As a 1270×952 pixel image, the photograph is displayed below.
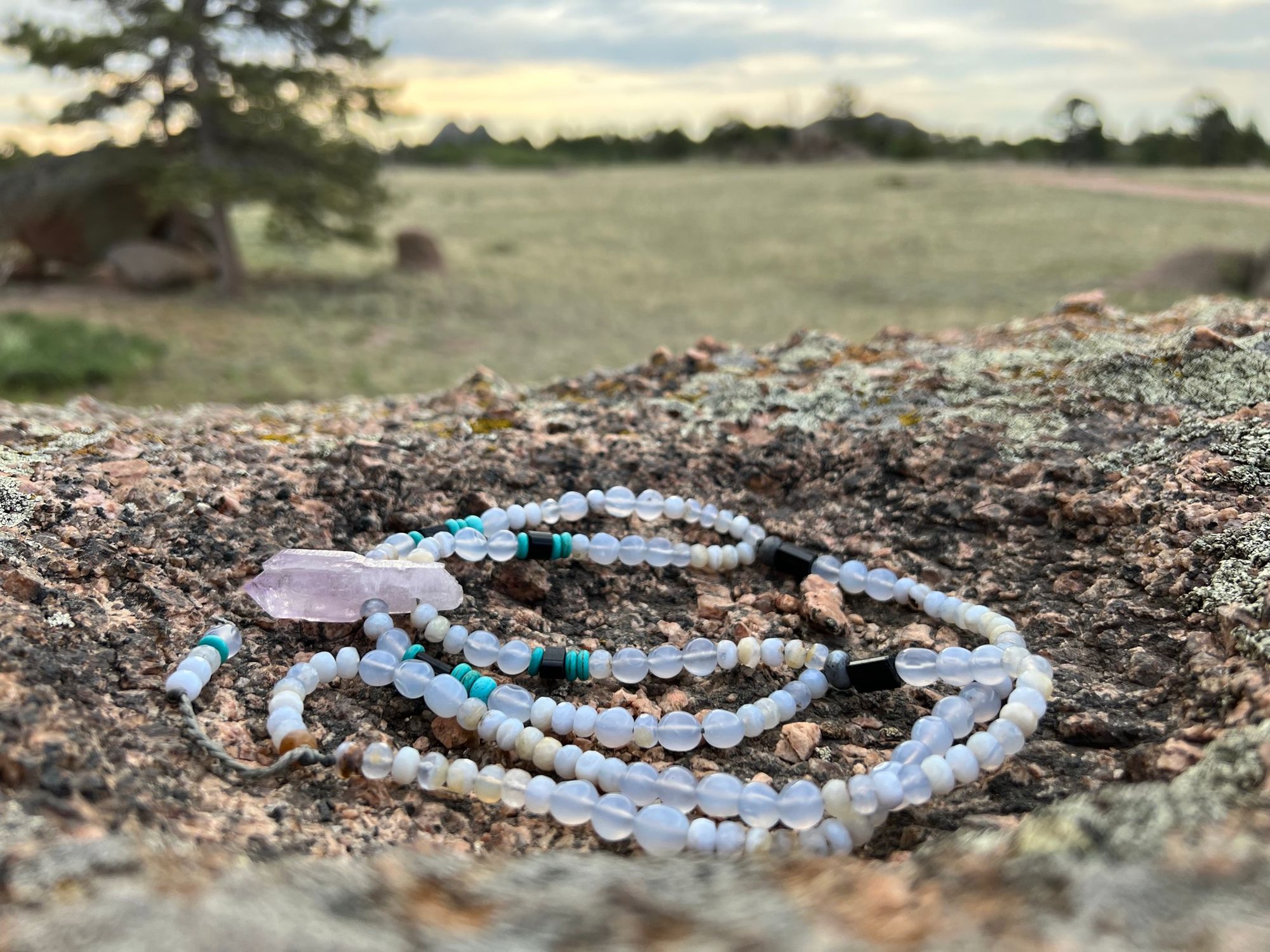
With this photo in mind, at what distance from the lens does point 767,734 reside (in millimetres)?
1497

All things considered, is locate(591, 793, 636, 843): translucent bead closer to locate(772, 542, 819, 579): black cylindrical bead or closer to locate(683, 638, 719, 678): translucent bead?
locate(683, 638, 719, 678): translucent bead

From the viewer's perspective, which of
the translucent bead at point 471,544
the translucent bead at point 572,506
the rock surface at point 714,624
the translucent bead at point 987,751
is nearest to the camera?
the rock surface at point 714,624

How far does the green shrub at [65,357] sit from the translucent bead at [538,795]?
8.32 metres

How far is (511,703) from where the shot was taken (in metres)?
1.48

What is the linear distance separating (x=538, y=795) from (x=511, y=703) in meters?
0.21

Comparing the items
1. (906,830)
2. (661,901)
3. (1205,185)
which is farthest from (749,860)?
(1205,185)

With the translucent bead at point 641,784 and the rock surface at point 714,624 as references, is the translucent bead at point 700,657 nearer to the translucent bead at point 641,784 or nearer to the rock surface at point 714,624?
the rock surface at point 714,624

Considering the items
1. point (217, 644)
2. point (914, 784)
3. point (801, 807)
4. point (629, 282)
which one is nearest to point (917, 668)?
point (914, 784)

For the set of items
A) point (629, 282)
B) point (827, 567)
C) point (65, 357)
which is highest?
point (629, 282)

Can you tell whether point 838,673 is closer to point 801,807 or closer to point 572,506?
point 801,807

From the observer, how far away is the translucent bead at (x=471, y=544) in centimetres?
176

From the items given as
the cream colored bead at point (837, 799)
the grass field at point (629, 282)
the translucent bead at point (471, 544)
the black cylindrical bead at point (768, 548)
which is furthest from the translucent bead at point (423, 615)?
the grass field at point (629, 282)

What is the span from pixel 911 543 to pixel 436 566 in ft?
3.05

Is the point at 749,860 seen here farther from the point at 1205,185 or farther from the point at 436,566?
the point at 1205,185
